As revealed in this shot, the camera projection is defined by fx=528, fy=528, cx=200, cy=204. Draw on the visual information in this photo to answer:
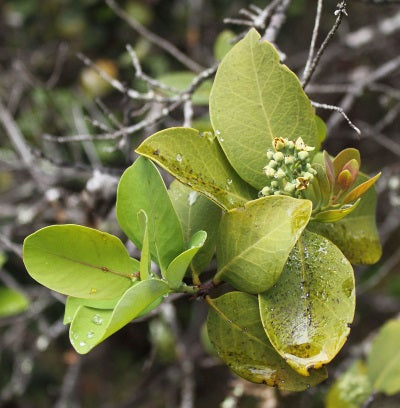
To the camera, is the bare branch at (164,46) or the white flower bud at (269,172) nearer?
the white flower bud at (269,172)

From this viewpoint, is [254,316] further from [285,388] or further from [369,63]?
[369,63]

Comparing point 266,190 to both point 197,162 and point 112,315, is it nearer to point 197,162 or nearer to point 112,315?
point 197,162

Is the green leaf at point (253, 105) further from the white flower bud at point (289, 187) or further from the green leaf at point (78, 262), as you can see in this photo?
the green leaf at point (78, 262)

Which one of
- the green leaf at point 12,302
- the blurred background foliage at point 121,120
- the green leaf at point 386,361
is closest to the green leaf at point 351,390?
the green leaf at point 386,361

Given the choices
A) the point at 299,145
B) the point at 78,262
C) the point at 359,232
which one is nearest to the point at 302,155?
the point at 299,145

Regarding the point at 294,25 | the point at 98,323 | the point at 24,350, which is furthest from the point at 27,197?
the point at 98,323

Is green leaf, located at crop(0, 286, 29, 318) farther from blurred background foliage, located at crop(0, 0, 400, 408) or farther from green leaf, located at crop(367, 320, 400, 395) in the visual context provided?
green leaf, located at crop(367, 320, 400, 395)
